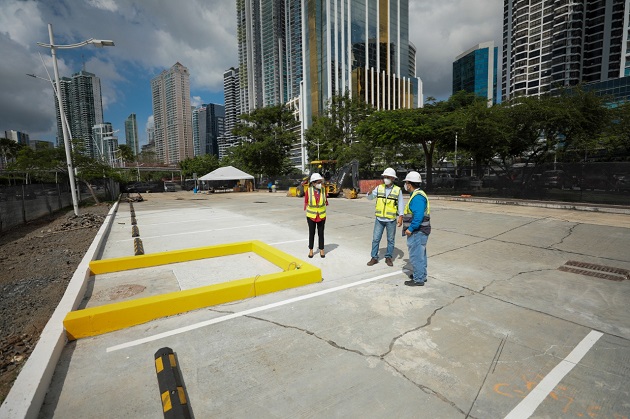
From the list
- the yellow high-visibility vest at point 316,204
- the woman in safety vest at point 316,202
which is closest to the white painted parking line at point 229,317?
the woman in safety vest at point 316,202

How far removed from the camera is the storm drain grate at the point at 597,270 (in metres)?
5.44

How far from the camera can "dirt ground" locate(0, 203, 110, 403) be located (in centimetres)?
336

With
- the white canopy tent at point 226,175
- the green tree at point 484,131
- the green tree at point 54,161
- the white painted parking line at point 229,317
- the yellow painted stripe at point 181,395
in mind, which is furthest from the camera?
the white canopy tent at point 226,175

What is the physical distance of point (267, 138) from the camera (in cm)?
4316

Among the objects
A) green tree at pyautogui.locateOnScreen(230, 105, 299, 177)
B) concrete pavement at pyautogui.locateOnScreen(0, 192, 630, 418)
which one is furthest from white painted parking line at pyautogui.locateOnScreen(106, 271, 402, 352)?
green tree at pyautogui.locateOnScreen(230, 105, 299, 177)

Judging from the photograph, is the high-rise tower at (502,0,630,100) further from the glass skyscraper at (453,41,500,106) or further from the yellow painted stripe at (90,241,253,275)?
the yellow painted stripe at (90,241,253,275)

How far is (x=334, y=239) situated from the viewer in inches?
348

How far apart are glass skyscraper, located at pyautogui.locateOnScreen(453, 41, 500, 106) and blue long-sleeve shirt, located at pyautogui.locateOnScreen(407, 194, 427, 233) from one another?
6779 inches

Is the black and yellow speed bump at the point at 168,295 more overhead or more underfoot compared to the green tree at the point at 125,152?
more underfoot

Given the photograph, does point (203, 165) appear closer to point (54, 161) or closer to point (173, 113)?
point (54, 161)

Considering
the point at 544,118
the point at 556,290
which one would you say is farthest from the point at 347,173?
the point at 556,290

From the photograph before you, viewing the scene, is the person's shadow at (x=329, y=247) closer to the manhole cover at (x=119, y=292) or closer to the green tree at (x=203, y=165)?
the manhole cover at (x=119, y=292)

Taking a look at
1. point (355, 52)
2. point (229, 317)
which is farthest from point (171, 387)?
point (355, 52)

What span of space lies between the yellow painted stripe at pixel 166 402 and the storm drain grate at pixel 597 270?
264 inches
